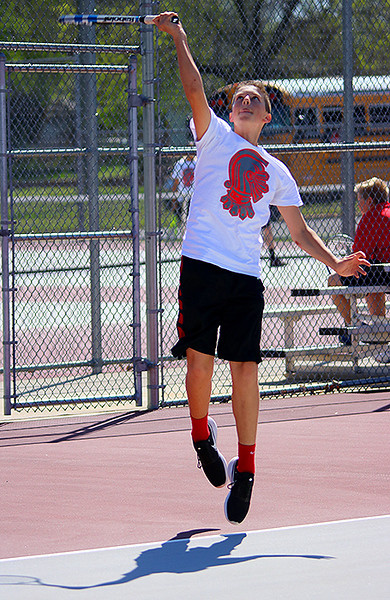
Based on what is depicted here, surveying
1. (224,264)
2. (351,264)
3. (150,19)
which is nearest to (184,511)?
(224,264)

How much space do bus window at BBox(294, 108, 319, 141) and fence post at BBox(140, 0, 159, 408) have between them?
2170 millimetres

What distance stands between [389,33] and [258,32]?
140 cm

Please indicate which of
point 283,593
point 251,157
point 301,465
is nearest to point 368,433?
point 301,465

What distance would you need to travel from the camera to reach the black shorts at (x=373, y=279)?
8.67 metres

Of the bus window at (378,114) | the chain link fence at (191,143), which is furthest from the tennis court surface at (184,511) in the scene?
the bus window at (378,114)

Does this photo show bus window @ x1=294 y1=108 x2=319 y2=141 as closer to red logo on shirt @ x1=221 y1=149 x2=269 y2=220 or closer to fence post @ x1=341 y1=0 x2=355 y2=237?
fence post @ x1=341 y1=0 x2=355 y2=237

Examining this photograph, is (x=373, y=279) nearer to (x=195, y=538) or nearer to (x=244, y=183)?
(x=244, y=183)

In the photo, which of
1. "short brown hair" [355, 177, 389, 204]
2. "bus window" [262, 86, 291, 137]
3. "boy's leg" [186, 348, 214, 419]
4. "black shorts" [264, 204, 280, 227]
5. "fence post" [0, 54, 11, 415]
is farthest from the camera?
"black shorts" [264, 204, 280, 227]

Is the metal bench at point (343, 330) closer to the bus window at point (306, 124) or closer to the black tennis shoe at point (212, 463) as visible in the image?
the bus window at point (306, 124)

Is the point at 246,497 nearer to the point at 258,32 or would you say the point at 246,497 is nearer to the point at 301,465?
the point at 301,465

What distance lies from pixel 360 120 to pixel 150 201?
121 inches

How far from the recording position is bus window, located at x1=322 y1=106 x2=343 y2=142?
9438 mm

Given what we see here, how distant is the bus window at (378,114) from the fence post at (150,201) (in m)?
2.79

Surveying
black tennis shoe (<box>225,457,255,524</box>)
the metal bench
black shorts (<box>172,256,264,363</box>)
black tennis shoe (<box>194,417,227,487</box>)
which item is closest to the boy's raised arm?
black shorts (<box>172,256,264,363</box>)
